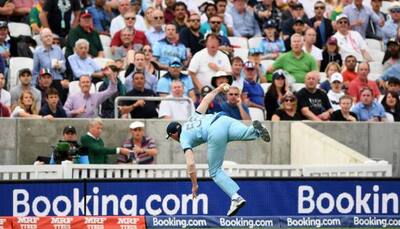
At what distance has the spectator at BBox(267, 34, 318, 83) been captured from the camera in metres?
24.6

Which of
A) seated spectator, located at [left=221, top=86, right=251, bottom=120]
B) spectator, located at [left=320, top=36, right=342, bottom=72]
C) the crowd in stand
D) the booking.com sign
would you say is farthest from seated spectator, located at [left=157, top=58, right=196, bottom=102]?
the booking.com sign

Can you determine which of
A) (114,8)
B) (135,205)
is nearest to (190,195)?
(135,205)

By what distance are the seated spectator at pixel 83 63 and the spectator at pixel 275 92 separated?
2797 millimetres

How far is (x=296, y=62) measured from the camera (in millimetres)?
24672

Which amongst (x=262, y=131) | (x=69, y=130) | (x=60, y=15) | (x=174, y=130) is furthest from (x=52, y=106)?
(x=262, y=131)

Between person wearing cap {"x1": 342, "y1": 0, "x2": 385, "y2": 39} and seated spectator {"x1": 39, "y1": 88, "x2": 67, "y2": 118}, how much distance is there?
757 cm

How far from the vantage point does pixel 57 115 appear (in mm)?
22234

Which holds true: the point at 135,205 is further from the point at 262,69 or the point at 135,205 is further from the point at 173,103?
the point at 262,69

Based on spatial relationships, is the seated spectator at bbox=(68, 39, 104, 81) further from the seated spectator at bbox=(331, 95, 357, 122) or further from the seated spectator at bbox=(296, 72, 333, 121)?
the seated spectator at bbox=(331, 95, 357, 122)

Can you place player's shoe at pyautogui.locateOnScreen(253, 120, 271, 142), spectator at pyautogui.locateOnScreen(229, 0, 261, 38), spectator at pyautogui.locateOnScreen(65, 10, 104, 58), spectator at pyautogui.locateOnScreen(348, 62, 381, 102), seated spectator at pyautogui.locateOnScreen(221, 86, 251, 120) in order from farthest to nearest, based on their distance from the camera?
spectator at pyautogui.locateOnScreen(229, 0, 261, 38), spectator at pyautogui.locateOnScreen(348, 62, 381, 102), spectator at pyautogui.locateOnScreen(65, 10, 104, 58), seated spectator at pyautogui.locateOnScreen(221, 86, 251, 120), player's shoe at pyautogui.locateOnScreen(253, 120, 271, 142)

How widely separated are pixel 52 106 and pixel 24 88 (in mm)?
525

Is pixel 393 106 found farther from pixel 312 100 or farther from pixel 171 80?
pixel 171 80

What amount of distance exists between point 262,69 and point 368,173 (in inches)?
188

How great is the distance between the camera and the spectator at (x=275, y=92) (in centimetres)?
2333
